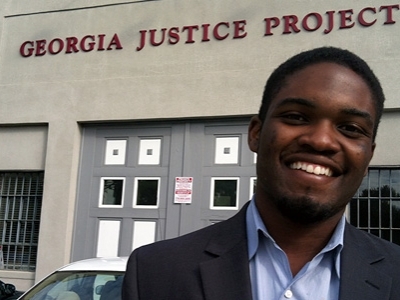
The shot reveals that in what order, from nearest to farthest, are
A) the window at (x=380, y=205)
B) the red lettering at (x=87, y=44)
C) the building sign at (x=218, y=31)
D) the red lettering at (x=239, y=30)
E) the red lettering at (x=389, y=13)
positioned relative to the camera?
the window at (x=380, y=205), the red lettering at (x=389, y=13), the building sign at (x=218, y=31), the red lettering at (x=239, y=30), the red lettering at (x=87, y=44)

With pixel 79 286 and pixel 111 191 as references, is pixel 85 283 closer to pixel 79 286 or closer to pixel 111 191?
pixel 79 286

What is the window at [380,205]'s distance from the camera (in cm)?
775

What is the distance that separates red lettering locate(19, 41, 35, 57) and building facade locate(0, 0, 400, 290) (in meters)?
0.02

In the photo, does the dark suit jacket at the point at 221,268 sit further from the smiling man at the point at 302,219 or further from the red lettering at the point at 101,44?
the red lettering at the point at 101,44

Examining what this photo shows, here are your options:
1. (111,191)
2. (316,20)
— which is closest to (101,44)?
(111,191)

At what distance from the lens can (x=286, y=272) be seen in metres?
1.45

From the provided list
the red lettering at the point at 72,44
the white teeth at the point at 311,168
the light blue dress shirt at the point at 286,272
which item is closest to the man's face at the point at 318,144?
the white teeth at the point at 311,168

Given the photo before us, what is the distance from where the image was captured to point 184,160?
874 cm

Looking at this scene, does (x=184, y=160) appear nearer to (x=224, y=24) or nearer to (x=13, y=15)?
(x=224, y=24)

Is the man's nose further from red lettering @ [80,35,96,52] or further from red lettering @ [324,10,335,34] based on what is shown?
red lettering @ [80,35,96,52]

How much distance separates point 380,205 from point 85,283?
5118 millimetres

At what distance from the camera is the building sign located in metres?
8.20

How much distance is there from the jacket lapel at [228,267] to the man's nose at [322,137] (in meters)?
0.36

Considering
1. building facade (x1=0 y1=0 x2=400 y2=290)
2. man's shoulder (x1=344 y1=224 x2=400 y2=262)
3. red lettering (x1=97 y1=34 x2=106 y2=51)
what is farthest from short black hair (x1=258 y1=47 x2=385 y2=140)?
red lettering (x1=97 y1=34 x2=106 y2=51)
